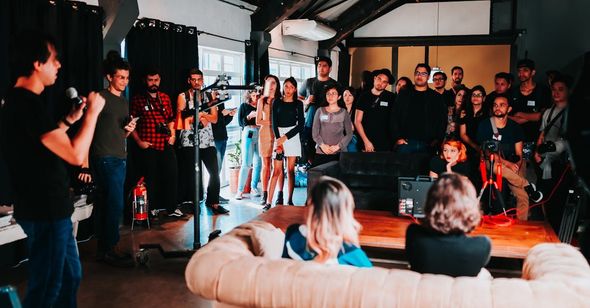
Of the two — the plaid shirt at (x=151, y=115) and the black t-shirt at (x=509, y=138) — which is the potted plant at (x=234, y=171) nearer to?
the plaid shirt at (x=151, y=115)

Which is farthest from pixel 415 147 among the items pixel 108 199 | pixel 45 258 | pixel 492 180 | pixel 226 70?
pixel 45 258

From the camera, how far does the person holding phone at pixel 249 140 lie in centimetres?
701

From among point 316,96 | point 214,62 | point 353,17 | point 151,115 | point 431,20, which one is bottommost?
point 151,115

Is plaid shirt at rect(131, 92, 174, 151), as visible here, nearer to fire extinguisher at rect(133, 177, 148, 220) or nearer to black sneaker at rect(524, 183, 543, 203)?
fire extinguisher at rect(133, 177, 148, 220)

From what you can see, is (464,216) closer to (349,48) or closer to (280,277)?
(280,277)

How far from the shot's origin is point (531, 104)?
573 cm

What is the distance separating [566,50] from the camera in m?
8.03

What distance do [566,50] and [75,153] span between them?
24.6 feet

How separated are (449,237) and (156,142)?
149 inches

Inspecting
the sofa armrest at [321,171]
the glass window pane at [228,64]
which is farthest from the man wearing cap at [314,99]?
the glass window pane at [228,64]

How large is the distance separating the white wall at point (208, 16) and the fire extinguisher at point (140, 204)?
1.79 metres

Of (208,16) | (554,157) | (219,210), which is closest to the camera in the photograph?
(554,157)

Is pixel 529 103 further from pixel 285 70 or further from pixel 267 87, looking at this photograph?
Answer: pixel 285 70

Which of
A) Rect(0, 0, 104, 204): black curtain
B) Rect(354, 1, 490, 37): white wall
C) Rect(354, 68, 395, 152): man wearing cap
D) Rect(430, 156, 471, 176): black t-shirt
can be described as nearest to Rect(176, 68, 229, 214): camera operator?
Rect(0, 0, 104, 204): black curtain
